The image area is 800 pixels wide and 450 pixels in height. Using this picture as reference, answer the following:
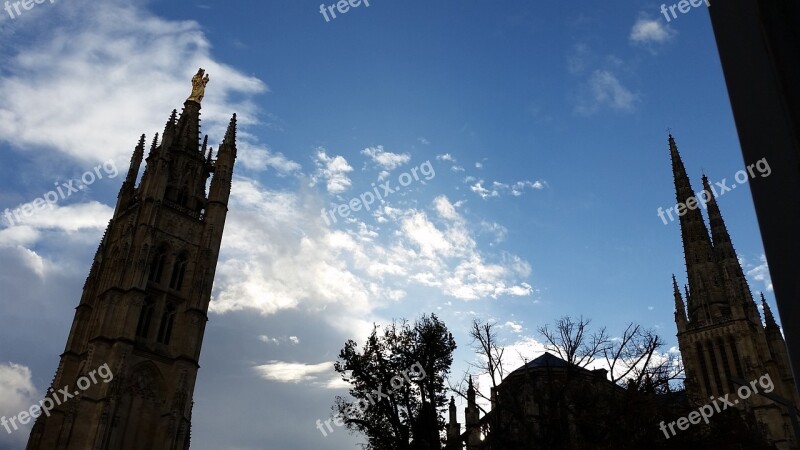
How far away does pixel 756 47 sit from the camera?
1602mm

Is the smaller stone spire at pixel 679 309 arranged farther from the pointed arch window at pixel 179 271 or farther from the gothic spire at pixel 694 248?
the pointed arch window at pixel 179 271

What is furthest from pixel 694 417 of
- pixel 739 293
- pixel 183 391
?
pixel 739 293

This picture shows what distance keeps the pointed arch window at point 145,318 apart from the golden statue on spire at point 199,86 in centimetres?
2223

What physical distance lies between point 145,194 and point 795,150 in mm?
47006

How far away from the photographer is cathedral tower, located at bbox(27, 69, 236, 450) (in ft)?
115

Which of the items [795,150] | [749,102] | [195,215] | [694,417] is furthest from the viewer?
[195,215]

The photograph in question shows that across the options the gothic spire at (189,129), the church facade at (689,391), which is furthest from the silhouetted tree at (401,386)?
the gothic spire at (189,129)

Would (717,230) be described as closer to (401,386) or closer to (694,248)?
(694,248)

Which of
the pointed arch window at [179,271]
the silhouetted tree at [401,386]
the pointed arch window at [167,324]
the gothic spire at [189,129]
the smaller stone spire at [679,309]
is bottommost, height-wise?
the silhouetted tree at [401,386]

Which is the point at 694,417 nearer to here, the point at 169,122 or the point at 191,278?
the point at 191,278

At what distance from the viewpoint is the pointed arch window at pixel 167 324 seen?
40062 mm

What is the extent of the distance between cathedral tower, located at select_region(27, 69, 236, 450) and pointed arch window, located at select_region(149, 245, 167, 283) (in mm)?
75

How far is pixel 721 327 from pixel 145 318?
56768mm

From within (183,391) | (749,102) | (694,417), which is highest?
(183,391)
